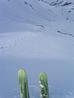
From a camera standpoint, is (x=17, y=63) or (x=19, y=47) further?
(x=19, y=47)

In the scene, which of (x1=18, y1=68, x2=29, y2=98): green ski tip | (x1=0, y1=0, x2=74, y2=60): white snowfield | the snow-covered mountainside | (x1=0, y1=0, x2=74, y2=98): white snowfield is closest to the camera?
(x1=18, y1=68, x2=29, y2=98): green ski tip

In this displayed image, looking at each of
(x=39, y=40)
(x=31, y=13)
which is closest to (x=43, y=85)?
(x=39, y=40)

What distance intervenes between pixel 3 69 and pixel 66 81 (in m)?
3.10

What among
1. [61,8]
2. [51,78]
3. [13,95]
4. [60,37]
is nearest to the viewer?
[13,95]

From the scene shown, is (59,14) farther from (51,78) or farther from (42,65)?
(51,78)

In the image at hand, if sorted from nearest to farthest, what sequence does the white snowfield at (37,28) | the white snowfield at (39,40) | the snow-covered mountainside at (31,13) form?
1. the white snowfield at (39,40)
2. the white snowfield at (37,28)
3. the snow-covered mountainside at (31,13)

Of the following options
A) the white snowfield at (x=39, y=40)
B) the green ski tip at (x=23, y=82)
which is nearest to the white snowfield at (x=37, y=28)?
the white snowfield at (x=39, y=40)

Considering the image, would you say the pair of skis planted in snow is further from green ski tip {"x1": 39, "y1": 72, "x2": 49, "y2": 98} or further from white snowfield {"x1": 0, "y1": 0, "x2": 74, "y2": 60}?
white snowfield {"x1": 0, "y1": 0, "x2": 74, "y2": 60}

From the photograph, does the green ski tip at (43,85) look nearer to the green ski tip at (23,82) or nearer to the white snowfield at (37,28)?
the green ski tip at (23,82)

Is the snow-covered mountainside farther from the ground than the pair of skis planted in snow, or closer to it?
farther from the ground

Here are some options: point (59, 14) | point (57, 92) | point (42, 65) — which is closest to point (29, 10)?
point (59, 14)

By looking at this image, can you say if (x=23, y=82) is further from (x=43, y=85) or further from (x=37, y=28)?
(x=37, y=28)

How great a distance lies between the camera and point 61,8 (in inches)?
1206

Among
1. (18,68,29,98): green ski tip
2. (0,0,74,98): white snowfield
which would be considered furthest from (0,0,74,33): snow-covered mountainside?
(18,68,29,98): green ski tip
